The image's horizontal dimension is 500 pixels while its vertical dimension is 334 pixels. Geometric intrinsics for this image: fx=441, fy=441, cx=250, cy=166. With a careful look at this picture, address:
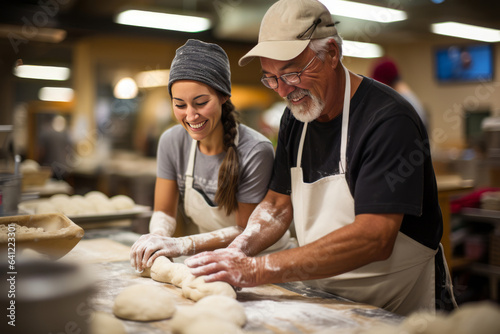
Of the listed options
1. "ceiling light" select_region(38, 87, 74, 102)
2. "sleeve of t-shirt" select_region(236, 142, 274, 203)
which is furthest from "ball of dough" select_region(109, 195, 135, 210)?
"ceiling light" select_region(38, 87, 74, 102)

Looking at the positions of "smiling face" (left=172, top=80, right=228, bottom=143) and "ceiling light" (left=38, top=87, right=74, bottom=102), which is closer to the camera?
"smiling face" (left=172, top=80, right=228, bottom=143)

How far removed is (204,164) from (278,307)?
29.8 inches

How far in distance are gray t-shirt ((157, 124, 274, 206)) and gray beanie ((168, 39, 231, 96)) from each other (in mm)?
261

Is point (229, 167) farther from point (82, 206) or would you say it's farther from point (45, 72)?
point (45, 72)

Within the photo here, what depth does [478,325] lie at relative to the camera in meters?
0.90

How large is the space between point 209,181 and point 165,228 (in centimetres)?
28

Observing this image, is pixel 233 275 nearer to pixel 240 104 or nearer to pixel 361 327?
pixel 361 327

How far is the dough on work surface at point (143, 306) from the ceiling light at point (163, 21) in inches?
153

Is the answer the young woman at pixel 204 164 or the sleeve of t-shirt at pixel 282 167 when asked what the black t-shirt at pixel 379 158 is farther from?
the young woman at pixel 204 164

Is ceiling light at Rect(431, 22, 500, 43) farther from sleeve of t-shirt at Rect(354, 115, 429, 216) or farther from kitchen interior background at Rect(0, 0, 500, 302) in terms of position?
sleeve of t-shirt at Rect(354, 115, 429, 216)

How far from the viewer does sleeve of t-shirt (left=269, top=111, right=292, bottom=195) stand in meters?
1.70

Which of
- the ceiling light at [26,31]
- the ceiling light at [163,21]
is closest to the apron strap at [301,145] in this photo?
the ceiling light at [163,21]

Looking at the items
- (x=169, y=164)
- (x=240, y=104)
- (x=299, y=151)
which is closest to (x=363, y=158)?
(x=299, y=151)

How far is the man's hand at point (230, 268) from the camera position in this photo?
1.35m
